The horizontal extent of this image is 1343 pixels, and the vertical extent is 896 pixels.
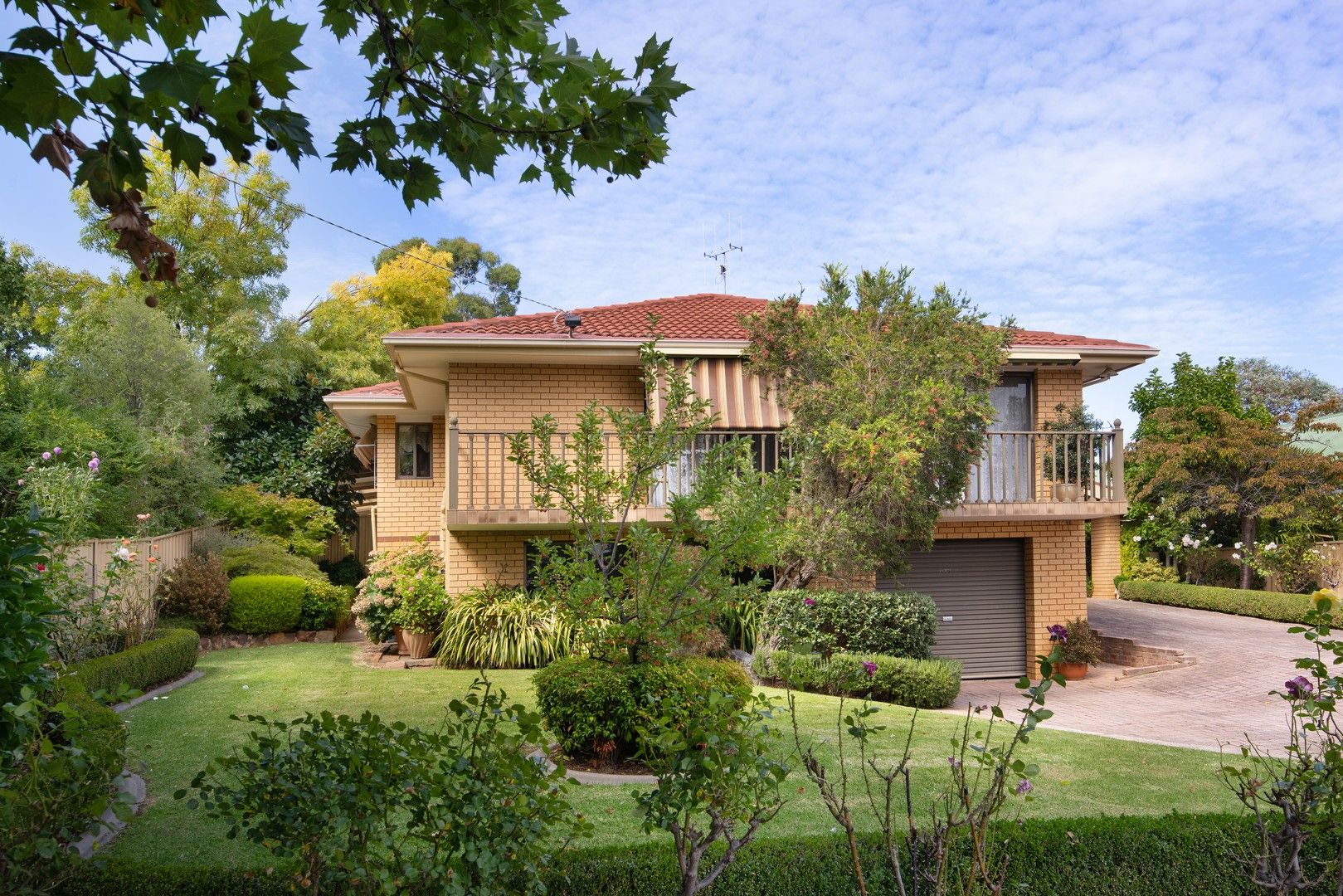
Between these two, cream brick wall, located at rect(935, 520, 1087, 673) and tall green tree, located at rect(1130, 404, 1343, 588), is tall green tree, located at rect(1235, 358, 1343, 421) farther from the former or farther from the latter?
cream brick wall, located at rect(935, 520, 1087, 673)

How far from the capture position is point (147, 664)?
1084 centimetres

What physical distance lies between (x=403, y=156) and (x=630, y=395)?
10768 millimetres

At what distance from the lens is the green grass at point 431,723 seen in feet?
19.2

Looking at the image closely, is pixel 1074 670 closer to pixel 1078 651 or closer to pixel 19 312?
pixel 1078 651

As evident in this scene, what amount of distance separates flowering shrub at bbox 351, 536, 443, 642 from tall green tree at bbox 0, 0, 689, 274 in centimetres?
1119

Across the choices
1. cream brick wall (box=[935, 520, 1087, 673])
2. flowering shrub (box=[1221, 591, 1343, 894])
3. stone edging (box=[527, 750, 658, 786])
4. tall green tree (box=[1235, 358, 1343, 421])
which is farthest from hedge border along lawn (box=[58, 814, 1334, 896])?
tall green tree (box=[1235, 358, 1343, 421])

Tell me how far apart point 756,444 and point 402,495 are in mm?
8732

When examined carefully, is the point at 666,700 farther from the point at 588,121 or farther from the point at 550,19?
the point at 550,19

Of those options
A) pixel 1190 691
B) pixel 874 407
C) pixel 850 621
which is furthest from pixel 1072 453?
pixel 850 621

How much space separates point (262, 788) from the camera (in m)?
3.65

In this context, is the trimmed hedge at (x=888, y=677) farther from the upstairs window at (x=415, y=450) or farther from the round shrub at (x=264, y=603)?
the upstairs window at (x=415, y=450)

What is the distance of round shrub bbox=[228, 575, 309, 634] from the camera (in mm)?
16703

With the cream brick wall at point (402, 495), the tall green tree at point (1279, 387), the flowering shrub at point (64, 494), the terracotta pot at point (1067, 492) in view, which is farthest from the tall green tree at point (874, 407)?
the tall green tree at point (1279, 387)

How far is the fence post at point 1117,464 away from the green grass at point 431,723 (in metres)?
6.78
